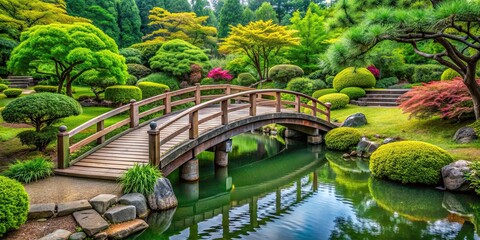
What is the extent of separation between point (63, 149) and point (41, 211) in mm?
2151

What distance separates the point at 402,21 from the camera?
23.5 feet

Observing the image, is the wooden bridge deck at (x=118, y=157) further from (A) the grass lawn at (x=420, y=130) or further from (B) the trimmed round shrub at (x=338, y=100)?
(B) the trimmed round shrub at (x=338, y=100)

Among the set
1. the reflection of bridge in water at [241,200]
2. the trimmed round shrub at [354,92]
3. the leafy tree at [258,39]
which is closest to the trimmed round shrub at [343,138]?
the reflection of bridge in water at [241,200]

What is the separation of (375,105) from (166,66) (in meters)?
11.3

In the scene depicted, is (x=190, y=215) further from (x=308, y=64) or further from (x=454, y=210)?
(x=308, y=64)

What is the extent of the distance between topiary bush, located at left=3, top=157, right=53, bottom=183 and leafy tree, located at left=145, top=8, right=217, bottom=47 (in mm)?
19339

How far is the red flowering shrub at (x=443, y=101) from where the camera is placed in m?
10.3

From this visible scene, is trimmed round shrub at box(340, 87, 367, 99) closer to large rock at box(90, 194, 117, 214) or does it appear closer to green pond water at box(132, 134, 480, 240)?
green pond water at box(132, 134, 480, 240)

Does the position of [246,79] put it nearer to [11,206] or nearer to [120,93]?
[120,93]

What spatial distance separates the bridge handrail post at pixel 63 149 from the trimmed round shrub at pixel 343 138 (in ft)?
28.6

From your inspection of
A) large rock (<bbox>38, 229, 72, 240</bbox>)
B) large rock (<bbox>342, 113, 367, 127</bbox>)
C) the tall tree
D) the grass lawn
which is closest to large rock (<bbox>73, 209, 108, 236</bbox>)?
large rock (<bbox>38, 229, 72, 240</bbox>)

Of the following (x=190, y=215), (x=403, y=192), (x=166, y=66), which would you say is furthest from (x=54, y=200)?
(x=166, y=66)

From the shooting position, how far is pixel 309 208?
695 centimetres

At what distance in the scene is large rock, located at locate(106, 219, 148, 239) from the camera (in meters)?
5.00
